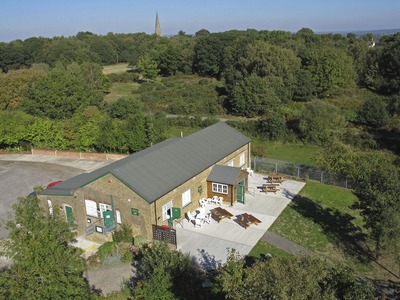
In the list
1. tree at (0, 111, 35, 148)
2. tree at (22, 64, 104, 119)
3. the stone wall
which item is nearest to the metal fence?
the stone wall

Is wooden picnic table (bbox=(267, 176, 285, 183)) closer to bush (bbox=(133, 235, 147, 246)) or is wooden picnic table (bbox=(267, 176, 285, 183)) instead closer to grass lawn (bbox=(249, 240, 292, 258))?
grass lawn (bbox=(249, 240, 292, 258))

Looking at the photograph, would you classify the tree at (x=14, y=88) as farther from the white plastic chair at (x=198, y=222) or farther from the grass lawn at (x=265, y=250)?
the grass lawn at (x=265, y=250)

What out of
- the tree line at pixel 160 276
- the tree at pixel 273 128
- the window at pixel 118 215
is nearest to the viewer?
the tree line at pixel 160 276

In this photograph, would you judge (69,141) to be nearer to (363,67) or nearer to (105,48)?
(363,67)

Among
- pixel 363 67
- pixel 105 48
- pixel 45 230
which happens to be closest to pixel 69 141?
pixel 45 230

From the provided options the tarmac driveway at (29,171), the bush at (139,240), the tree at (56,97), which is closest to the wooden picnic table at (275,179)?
the bush at (139,240)

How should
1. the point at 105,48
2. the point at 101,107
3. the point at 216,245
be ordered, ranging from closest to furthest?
the point at 216,245 < the point at 101,107 < the point at 105,48
